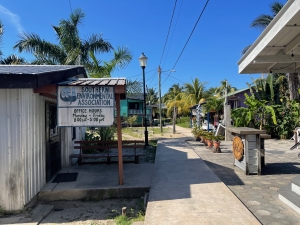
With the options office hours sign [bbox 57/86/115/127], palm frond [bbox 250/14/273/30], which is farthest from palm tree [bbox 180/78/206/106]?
office hours sign [bbox 57/86/115/127]

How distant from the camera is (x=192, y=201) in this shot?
4141 millimetres

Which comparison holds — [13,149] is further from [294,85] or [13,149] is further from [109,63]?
[294,85]

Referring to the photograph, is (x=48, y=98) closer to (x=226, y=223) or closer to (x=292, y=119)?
(x=226, y=223)

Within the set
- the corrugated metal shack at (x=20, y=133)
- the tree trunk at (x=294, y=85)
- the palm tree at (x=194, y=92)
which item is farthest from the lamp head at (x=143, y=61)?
the palm tree at (x=194, y=92)

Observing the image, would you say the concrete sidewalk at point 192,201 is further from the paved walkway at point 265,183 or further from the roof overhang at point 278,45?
the roof overhang at point 278,45

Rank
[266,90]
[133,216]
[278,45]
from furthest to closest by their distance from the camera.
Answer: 1. [266,90]
2. [278,45]
3. [133,216]

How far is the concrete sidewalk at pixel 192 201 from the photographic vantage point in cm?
344

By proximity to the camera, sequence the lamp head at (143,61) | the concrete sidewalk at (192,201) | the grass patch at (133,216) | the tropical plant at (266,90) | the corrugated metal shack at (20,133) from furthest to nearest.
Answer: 1. the tropical plant at (266,90)
2. the lamp head at (143,61)
3. the corrugated metal shack at (20,133)
4. the grass patch at (133,216)
5. the concrete sidewalk at (192,201)

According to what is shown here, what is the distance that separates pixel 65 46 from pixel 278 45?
1239 cm

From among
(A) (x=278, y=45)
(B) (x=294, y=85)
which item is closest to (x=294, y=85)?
(B) (x=294, y=85)

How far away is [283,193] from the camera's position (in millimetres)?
4281

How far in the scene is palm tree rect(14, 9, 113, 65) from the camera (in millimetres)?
13367

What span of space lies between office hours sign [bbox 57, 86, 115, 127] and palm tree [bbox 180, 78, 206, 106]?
2765 cm

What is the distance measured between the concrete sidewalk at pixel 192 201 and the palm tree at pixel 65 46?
9900 millimetres
